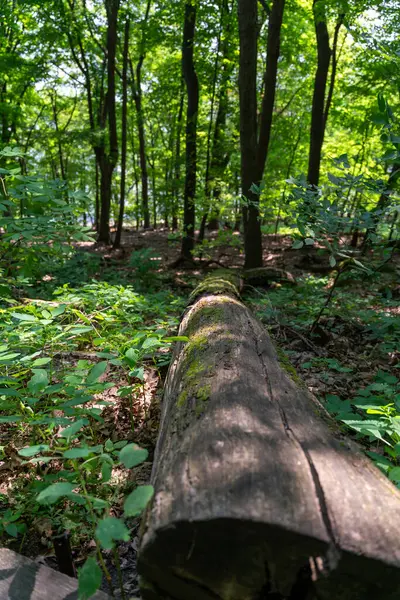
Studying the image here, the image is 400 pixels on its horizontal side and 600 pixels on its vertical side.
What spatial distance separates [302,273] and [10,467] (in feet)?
27.4

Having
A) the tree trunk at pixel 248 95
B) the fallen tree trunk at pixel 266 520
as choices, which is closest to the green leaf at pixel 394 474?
the fallen tree trunk at pixel 266 520

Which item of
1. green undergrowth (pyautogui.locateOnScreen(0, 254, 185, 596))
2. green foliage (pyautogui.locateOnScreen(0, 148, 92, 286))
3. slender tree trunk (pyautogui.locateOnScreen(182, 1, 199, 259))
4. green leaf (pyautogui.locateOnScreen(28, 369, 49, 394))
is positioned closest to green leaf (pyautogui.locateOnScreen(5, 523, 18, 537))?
green undergrowth (pyautogui.locateOnScreen(0, 254, 185, 596))

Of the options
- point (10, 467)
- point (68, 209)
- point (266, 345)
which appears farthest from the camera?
point (68, 209)

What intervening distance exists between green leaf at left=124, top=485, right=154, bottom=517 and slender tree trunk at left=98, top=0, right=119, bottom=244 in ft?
39.7

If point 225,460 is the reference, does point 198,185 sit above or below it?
above

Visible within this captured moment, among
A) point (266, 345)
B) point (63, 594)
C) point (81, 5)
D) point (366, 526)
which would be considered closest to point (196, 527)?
point (366, 526)

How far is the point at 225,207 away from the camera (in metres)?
9.69

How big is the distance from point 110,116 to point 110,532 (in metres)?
12.8

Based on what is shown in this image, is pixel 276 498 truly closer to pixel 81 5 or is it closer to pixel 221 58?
pixel 221 58

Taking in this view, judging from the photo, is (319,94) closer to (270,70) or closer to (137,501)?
(270,70)

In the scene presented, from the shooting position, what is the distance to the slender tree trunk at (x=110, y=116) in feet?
35.5

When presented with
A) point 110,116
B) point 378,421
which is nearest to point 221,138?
point 110,116

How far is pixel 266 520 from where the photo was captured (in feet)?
3.48

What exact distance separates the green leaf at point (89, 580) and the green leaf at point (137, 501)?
0.22m
